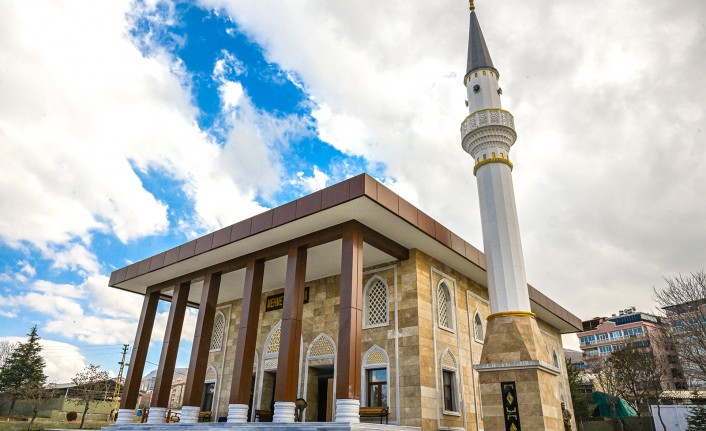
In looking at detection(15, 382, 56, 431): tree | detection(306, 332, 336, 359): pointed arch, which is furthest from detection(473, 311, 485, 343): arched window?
detection(15, 382, 56, 431): tree

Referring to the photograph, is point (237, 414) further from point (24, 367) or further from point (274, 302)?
point (24, 367)

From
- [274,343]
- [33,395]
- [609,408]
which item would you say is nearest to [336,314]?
[274,343]

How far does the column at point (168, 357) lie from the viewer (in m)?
13.8

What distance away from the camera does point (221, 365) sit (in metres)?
16.8

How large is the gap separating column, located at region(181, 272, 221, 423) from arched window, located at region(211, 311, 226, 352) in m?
3.38

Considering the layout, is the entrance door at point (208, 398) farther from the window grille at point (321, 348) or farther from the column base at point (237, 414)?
the column base at point (237, 414)

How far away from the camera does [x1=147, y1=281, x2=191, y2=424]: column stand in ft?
45.2

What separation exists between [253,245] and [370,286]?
12.3 ft

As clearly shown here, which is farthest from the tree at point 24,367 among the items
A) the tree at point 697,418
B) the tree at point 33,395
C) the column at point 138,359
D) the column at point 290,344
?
the tree at point 697,418

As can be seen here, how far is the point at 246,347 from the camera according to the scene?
12.3 m

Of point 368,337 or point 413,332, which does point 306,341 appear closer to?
point 368,337

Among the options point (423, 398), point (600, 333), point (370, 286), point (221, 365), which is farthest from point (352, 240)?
point (600, 333)

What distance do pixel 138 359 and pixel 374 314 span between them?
867 cm

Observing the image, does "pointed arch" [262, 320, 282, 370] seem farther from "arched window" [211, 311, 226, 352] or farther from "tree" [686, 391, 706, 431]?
"tree" [686, 391, 706, 431]
